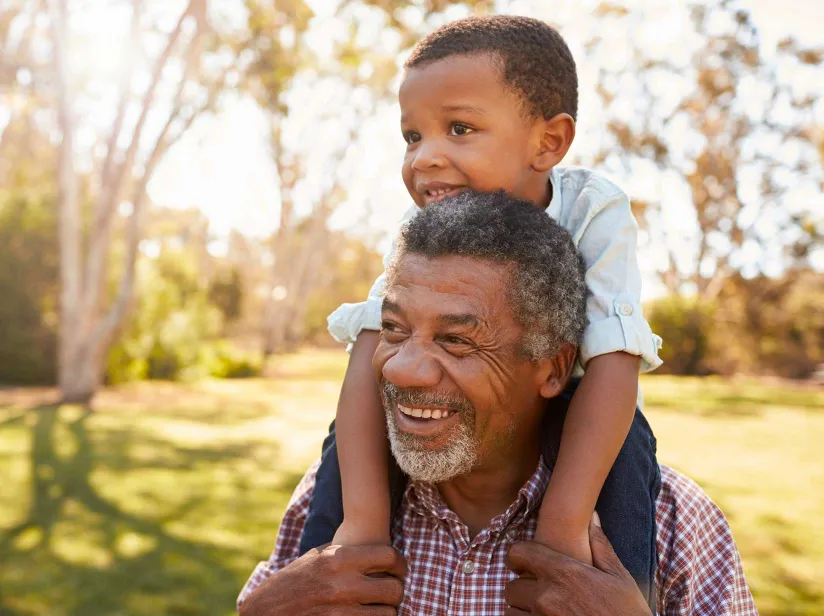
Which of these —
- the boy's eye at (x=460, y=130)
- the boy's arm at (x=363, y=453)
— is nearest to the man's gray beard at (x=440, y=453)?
the boy's arm at (x=363, y=453)

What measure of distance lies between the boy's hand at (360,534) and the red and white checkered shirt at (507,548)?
171 millimetres

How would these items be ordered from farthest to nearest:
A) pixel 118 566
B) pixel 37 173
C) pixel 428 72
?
pixel 37 173, pixel 118 566, pixel 428 72

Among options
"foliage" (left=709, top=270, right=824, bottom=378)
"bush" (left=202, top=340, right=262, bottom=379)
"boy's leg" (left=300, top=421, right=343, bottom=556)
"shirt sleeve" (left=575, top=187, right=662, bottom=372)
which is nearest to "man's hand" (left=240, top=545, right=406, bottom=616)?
"boy's leg" (left=300, top=421, right=343, bottom=556)

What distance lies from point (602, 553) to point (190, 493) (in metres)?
7.19

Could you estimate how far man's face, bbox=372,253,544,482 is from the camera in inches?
79.9

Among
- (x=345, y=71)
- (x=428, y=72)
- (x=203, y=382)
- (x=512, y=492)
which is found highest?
(x=345, y=71)

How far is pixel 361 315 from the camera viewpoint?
2.41 m

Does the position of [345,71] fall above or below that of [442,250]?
above

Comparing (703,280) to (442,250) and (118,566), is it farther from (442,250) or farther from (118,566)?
(442,250)

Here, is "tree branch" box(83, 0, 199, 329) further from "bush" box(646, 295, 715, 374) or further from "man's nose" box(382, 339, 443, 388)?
"bush" box(646, 295, 715, 374)

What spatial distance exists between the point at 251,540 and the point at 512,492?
5.18 m

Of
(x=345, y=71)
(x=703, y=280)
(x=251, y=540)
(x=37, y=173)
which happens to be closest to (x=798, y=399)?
(x=703, y=280)

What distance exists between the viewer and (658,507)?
2189 mm

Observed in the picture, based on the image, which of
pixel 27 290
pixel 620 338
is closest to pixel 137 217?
pixel 27 290
